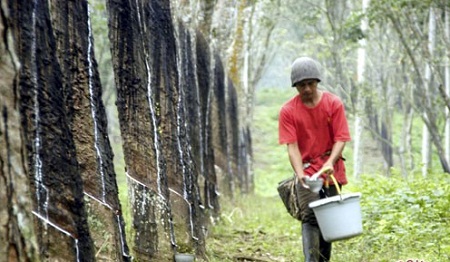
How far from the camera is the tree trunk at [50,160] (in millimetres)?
4496

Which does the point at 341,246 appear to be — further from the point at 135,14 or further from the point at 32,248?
the point at 32,248

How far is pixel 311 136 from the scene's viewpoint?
695 cm

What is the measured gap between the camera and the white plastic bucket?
6188mm

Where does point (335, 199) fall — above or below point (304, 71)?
below

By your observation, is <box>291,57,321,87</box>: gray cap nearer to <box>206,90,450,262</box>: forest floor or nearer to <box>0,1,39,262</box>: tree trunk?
<box>206,90,450,262</box>: forest floor

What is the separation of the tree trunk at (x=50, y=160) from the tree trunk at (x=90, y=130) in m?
1.23

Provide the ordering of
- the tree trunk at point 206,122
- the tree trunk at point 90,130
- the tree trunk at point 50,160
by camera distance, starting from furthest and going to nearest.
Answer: the tree trunk at point 206,122, the tree trunk at point 90,130, the tree trunk at point 50,160

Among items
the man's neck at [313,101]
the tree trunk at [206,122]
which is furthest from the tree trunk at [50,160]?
the tree trunk at [206,122]

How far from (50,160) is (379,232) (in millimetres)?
5756

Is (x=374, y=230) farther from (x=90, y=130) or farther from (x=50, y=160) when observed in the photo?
(x=50, y=160)

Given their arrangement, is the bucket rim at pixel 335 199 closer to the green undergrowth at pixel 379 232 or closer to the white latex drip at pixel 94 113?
the green undergrowth at pixel 379 232

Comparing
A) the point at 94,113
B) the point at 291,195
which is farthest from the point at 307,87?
the point at 94,113

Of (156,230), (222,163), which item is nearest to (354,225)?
(156,230)

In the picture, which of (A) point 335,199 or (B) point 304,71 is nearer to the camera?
(A) point 335,199
